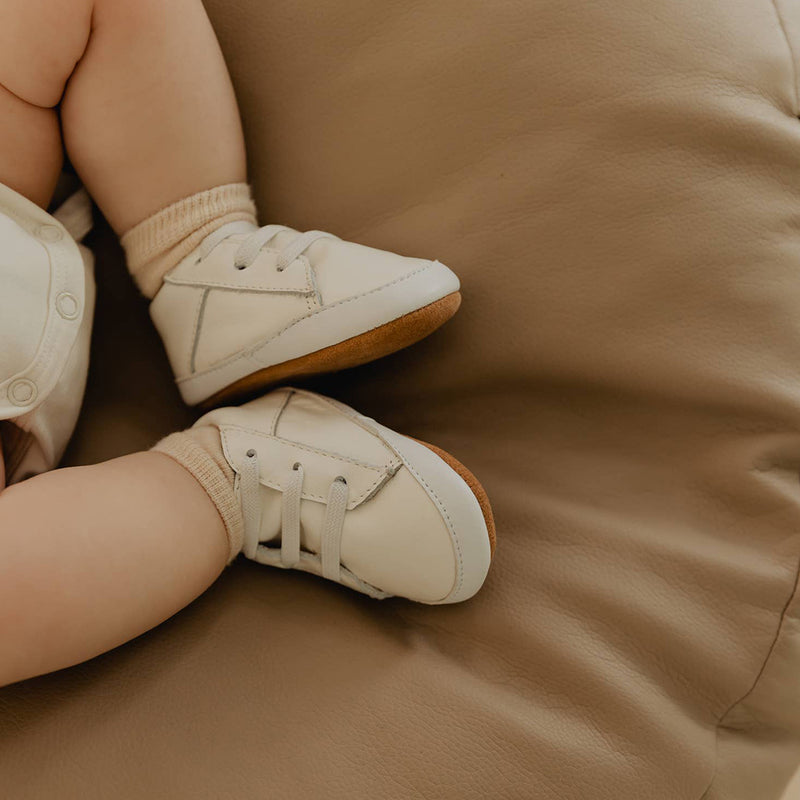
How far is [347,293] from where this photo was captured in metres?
0.61

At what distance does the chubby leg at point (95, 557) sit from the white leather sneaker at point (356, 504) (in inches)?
2.0

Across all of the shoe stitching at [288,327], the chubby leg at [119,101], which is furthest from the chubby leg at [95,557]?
the chubby leg at [119,101]

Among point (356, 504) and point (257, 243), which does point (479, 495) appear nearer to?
point (356, 504)

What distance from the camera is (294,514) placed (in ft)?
2.02

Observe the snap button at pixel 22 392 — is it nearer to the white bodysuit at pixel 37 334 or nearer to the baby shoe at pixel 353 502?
the white bodysuit at pixel 37 334

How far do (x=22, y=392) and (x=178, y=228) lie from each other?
191 millimetres

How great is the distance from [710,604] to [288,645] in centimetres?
34

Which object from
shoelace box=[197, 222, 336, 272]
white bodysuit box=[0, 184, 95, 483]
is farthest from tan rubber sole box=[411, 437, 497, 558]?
white bodysuit box=[0, 184, 95, 483]

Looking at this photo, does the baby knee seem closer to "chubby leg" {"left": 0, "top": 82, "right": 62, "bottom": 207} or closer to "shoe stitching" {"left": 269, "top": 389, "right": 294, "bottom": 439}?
"chubby leg" {"left": 0, "top": 82, "right": 62, "bottom": 207}

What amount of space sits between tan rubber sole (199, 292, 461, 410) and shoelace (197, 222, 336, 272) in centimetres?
8

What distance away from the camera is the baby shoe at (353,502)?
1.92 ft

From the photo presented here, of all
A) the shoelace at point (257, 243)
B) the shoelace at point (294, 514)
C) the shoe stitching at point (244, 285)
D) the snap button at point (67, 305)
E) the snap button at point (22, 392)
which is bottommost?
the shoelace at point (294, 514)

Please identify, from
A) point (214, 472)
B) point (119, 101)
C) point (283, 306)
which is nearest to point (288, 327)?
point (283, 306)

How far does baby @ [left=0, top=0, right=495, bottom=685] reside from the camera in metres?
0.56
